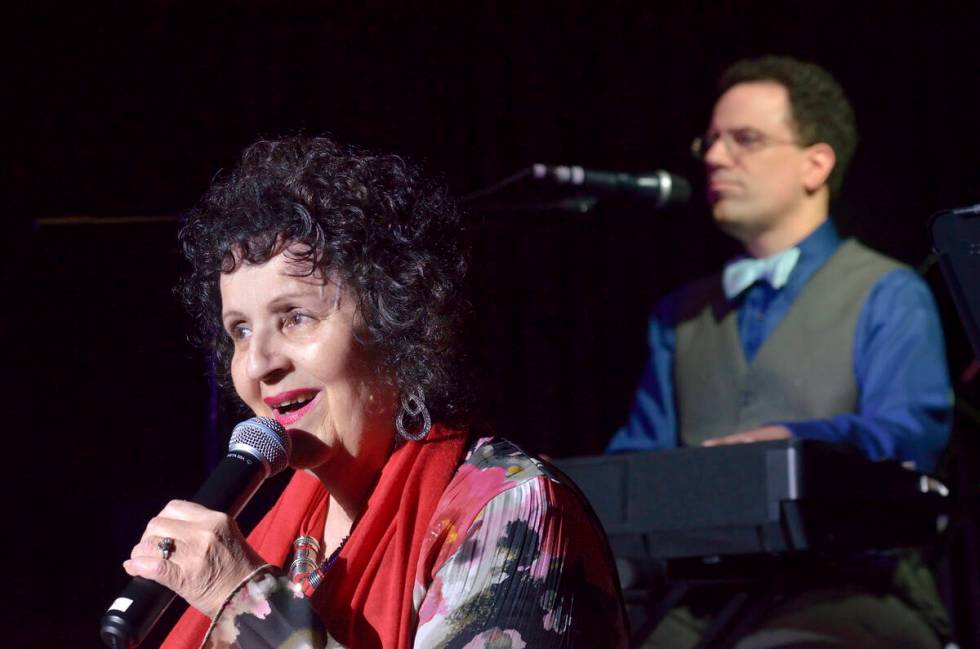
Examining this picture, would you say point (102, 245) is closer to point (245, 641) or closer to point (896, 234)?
point (245, 641)

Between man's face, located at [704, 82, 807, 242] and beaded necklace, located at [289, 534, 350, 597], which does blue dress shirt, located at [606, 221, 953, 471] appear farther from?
beaded necklace, located at [289, 534, 350, 597]

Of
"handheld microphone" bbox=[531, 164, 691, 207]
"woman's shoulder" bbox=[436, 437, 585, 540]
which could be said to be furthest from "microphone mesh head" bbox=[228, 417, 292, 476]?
"handheld microphone" bbox=[531, 164, 691, 207]

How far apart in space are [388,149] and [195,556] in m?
2.25

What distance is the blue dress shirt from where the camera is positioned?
8.66ft

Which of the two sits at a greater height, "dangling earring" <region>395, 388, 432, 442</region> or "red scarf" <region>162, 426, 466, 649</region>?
"dangling earring" <region>395, 388, 432, 442</region>

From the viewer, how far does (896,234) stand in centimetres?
302

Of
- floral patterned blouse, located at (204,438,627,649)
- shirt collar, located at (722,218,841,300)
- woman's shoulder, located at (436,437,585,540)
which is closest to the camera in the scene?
floral patterned blouse, located at (204,438,627,649)

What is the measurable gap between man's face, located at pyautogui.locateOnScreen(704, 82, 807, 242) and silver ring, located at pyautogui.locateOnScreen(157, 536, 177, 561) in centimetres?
218

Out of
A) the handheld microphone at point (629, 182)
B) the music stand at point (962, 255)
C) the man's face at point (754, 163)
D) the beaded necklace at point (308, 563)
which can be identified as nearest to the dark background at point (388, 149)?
the handheld microphone at point (629, 182)

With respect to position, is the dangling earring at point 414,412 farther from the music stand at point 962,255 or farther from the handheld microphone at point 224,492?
the music stand at point 962,255

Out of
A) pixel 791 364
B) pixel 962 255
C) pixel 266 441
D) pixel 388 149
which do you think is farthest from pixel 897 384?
pixel 266 441

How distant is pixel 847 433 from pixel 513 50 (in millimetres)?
1621

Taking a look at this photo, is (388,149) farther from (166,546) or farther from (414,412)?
(166,546)

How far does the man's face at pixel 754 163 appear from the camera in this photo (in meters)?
3.10
